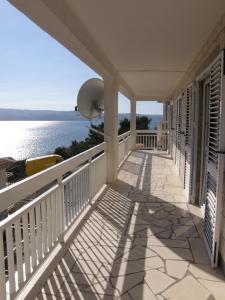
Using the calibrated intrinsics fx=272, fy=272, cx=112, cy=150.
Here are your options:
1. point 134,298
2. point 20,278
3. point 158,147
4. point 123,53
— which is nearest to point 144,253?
point 134,298

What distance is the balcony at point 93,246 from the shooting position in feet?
7.16

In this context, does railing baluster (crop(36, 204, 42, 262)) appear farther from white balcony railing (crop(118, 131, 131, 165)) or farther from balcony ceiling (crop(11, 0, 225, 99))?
white balcony railing (crop(118, 131, 131, 165))

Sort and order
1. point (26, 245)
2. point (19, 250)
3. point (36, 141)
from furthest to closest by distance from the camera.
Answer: point (36, 141)
point (26, 245)
point (19, 250)

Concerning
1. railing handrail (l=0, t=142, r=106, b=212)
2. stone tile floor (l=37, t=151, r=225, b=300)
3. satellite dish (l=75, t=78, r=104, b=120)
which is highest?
satellite dish (l=75, t=78, r=104, b=120)

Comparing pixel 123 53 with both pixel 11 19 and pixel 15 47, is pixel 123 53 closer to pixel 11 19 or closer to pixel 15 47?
pixel 11 19

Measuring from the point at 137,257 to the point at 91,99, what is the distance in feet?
12.8

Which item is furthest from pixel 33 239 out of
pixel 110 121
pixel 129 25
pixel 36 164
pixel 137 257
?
pixel 110 121

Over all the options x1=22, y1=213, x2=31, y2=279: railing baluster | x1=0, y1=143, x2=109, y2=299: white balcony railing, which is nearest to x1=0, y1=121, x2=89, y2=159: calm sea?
x1=0, y1=143, x2=109, y2=299: white balcony railing

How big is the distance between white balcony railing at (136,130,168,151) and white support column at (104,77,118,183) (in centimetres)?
612

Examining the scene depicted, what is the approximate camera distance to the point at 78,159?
11.9 ft

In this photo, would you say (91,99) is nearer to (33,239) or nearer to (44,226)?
(44,226)

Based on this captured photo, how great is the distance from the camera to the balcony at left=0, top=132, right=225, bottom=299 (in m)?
2.18

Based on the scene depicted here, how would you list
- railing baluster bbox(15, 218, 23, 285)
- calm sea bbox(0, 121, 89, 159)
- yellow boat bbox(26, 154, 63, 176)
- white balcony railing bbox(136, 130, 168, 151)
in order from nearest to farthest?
railing baluster bbox(15, 218, 23, 285) → yellow boat bbox(26, 154, 63, 176) → white balcony railing bbox(136, 130, 168, 151) → calm sea bbox(0, 121, 89, 159)

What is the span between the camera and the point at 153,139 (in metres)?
12.3
